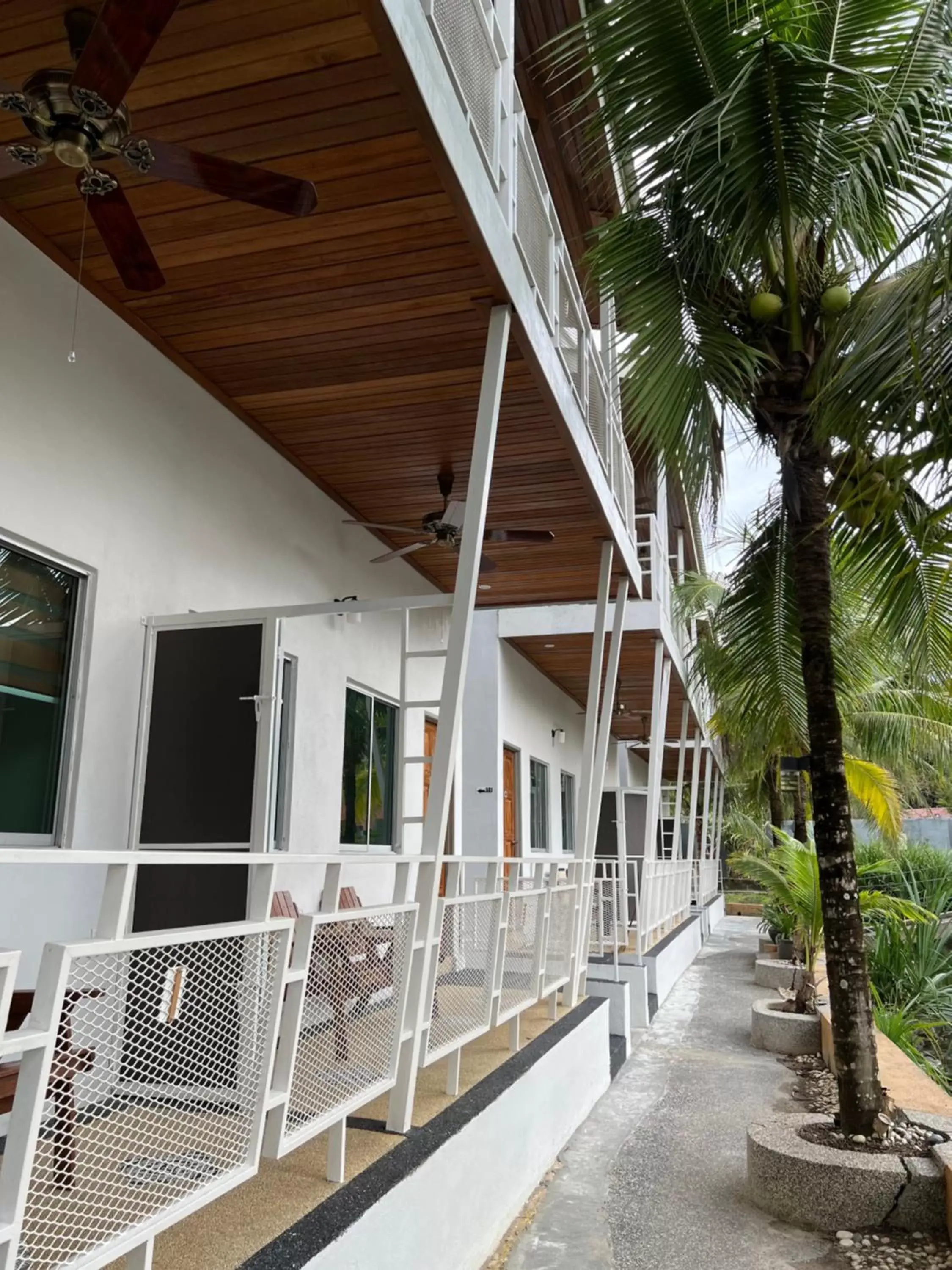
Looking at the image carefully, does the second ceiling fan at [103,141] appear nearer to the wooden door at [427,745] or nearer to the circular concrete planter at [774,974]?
the wooden door at [427,745]

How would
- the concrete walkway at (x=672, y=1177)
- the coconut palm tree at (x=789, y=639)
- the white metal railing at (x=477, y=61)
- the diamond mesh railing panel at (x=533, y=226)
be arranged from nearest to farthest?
the white metal railing at (x=477, y=61), the concrete walkway at (x=672, y=1177), the diamond mesh railing panel at (x=533, y=226), the coconut palm tree at (x=789, y=639)

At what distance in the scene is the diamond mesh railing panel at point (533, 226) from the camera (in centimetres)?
523

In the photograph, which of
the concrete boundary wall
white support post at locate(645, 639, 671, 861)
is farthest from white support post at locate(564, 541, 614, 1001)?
white support post at locate(645, 639, 671, 861)

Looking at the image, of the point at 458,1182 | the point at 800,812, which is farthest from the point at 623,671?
the point at 458,1182

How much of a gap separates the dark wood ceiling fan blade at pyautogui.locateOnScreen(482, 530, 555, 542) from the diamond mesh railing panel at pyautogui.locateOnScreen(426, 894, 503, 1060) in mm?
2976

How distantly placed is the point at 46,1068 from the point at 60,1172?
1.16ft

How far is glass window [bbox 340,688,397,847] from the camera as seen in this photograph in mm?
8102

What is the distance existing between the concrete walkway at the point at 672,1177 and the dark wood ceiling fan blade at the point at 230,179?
175 inches

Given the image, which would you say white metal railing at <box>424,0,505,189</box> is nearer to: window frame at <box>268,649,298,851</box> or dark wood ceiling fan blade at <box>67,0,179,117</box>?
dark wood ceiling fan blade at <box>67,0,179,117</box>

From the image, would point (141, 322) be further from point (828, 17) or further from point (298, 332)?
point (828, 17)

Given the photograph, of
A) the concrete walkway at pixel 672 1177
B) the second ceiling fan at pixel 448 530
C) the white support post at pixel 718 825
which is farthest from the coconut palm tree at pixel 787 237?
the white support post at pixel 718 825

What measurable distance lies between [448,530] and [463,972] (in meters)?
3.48

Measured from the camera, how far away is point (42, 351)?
467 cm

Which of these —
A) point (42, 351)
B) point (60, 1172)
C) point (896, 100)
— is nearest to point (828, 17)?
point (896, 100)
